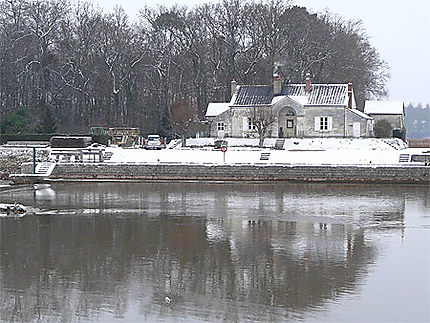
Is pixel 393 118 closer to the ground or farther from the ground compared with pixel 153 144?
farther from the ground

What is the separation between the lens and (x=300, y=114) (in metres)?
49.0

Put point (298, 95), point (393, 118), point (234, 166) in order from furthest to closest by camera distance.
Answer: point (393, 118), point (298, 95), point (234, 166)

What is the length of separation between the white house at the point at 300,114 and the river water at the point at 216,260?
20705mm

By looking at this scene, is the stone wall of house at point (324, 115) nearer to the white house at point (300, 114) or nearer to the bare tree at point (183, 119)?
the white house at point (300, 114)

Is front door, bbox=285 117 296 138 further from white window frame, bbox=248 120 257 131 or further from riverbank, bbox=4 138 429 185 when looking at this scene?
riverbank, bbox=4 138 429 185

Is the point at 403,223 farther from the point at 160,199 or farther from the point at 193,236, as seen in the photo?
the point at 160,199

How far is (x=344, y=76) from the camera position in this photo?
60938mm

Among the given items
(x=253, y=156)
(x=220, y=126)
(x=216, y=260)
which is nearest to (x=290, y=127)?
(x=220, y=126)

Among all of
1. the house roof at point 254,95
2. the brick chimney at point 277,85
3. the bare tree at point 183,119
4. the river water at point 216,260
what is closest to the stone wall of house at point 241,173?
the river water at point 216,260

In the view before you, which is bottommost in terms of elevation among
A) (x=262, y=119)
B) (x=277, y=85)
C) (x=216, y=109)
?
A: (x=262, y=119)

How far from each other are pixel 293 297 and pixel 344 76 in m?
49.2

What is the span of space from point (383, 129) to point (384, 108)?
5141mm

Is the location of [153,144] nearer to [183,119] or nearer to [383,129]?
[183,119]

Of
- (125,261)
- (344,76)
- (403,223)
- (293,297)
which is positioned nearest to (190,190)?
(403,223)
